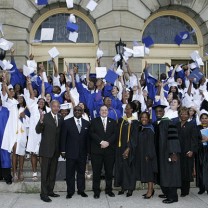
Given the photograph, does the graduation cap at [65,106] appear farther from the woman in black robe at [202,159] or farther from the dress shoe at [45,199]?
the woman in black robe at [202,159]

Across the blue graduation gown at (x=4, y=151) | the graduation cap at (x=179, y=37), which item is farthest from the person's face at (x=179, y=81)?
the blue graduation gown at (x=4, y=151)

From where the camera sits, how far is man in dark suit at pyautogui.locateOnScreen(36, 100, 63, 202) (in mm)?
8047

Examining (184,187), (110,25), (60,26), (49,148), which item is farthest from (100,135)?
(60,26)

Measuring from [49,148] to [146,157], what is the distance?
2.03 meters

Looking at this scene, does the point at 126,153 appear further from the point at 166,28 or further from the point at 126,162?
the point at 166,28

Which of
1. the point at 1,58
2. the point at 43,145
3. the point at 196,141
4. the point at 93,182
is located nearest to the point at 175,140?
A: the point at 196,141

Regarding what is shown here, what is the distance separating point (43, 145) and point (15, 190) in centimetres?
144

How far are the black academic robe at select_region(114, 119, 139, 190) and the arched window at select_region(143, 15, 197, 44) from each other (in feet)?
31.1

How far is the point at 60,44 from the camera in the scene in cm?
1680

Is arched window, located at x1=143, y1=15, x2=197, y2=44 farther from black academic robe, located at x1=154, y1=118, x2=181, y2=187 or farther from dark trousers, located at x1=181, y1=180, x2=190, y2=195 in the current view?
dark trousers, located at x1=181, y1=180, x2=190, y2=195

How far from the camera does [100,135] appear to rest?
8.27 metres

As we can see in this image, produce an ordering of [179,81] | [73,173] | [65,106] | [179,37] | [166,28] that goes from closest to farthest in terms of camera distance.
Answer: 1. [73,173]
2. [65,106]
3. [179,81]
4. [179,37]
5. [166,28]

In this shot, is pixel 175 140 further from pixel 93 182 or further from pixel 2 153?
pixel 2 153

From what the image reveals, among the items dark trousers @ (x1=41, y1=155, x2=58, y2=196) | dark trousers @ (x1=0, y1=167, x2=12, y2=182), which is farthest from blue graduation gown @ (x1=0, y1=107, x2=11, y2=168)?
dark trousers @ (x1=41, y1=155, x2=58, y2=196)
